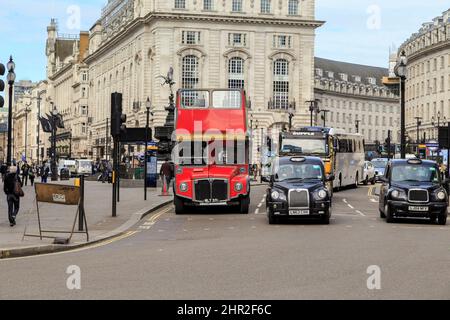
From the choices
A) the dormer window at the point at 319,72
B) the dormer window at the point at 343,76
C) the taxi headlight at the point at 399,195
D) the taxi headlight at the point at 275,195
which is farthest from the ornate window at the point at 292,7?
the taxi headlight at the point at 275,195

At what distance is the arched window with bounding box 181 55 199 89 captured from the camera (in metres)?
107

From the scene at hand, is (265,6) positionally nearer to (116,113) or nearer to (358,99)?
(358,99)

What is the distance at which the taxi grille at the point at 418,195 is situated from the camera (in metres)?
24.1

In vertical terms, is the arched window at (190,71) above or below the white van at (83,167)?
above

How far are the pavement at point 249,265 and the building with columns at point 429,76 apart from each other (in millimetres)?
100499

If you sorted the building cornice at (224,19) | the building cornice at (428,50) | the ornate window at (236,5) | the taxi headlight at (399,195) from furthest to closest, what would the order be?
1. the building cornice at (428,50)
2. the ornate window at (236,5)
3. the building cornice at (224,19)
4. the taxi headlight at (399,195)

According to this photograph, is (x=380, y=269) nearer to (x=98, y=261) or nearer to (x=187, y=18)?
(x=98, y=261)

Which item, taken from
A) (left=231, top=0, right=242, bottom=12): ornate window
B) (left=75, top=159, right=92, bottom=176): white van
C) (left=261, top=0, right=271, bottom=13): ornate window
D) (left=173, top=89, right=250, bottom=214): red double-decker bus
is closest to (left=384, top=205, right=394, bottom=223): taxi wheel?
(left=173, top=89, right=250, bottom=214): red double-decker bus

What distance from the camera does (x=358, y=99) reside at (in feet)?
575

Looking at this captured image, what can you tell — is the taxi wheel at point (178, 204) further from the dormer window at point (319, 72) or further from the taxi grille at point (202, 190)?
the dormer window at point (319, 72)

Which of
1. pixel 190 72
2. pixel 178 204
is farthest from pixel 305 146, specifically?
pixel 190 72

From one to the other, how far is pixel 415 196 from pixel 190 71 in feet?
276

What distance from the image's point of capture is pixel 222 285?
1182 cm
